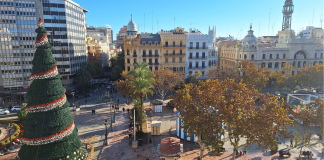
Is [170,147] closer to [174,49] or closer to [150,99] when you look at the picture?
[150,99]

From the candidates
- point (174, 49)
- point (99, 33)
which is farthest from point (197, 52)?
point (99, 33)

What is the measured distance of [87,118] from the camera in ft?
110

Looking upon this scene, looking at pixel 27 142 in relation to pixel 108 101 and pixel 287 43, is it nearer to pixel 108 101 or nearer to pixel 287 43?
pixel 108 101

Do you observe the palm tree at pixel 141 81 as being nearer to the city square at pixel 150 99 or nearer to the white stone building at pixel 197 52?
the city square at pixel 150 99

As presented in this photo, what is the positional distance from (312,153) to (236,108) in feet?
40.6

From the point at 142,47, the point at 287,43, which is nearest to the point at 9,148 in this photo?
the point at 142,47

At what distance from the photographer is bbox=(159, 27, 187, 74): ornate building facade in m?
53.4

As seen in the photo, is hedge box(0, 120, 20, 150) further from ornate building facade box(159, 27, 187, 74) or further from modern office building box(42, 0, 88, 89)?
ornate building facade box(159, 27, 187, 74)

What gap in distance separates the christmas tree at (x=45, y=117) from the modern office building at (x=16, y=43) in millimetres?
38427

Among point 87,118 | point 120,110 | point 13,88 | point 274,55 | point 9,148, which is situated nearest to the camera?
point 9,148

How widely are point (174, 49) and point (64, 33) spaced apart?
27532mm

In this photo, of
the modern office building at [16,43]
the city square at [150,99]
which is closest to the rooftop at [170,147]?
the city square at [150,99]

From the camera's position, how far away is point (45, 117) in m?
15.0

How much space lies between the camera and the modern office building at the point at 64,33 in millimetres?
49062
